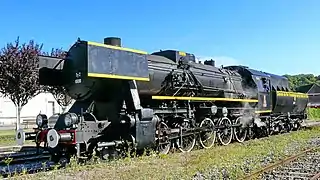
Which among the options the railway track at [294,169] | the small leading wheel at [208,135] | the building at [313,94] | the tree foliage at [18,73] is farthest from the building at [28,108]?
the building at [313,94]

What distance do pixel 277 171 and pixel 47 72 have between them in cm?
743

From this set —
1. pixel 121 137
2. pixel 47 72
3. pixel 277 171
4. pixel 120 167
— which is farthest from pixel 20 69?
pixel 277 171

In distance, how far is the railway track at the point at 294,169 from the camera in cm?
886

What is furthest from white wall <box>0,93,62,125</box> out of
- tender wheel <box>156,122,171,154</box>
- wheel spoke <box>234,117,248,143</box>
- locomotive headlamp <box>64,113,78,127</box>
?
locomotive headlamp <box>64,113,78,127</box>

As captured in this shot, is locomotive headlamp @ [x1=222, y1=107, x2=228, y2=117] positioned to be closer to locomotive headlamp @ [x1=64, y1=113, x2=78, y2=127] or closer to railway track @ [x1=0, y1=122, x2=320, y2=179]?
railway track @ [x1=0, y1=122, x2=320, y2=179]

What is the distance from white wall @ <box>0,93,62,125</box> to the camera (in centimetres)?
4762

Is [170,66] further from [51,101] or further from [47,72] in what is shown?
[51,101]

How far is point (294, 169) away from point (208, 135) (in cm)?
583

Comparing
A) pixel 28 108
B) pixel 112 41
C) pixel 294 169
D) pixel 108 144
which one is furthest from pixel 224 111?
pixel 28 108

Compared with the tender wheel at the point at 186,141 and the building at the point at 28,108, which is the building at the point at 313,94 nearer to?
the building at the point at 28,108

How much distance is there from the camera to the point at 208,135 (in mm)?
15500

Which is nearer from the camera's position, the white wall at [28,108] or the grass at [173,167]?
the grass at [173,167]

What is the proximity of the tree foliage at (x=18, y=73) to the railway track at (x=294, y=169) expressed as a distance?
16.7 metres

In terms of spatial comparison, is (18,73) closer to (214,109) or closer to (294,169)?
(214,109)
